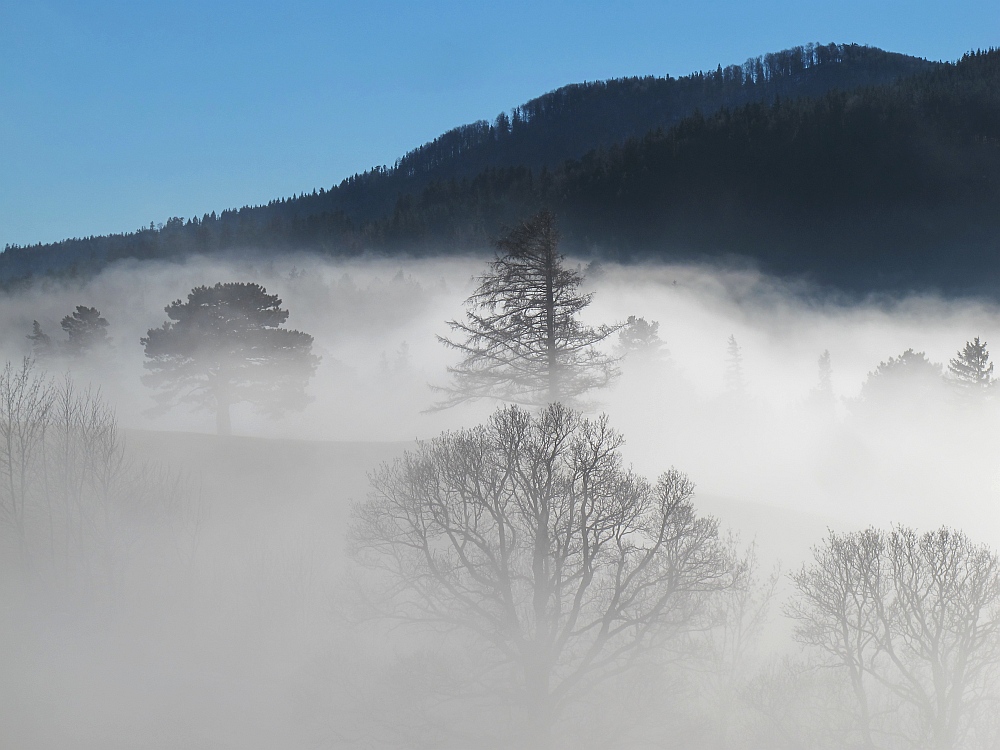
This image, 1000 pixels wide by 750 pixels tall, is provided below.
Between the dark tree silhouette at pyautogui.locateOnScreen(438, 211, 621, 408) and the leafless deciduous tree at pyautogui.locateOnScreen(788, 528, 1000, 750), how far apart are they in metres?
10.5

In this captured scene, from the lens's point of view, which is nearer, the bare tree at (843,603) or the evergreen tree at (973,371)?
the bare tree at (843,603)

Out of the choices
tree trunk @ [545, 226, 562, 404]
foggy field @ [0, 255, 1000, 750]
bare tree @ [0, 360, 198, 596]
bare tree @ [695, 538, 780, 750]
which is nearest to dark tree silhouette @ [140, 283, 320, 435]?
foggy field @ [0, 255, 1000, 750]

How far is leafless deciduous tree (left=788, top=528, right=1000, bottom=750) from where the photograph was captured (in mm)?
26297

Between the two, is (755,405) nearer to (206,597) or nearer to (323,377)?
(323,377)

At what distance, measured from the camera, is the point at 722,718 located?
2442 centimetres

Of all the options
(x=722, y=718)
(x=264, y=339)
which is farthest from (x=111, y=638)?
(x=264, y=339)

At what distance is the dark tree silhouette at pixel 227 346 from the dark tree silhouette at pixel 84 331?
20.4 metres

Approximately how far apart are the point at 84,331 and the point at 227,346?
2627 cm

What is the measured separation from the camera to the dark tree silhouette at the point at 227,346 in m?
48.6

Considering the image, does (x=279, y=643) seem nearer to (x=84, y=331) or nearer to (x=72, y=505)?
(x=72, y=505)

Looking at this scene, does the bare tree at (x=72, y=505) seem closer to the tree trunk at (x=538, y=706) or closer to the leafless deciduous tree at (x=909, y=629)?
the tree trunk at (x=538, y=706)

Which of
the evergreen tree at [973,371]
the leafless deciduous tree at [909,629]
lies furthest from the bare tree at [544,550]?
the evergreen tree at [973,371]

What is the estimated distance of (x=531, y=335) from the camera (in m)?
28.6

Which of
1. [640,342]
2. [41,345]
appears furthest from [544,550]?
[41,345]
